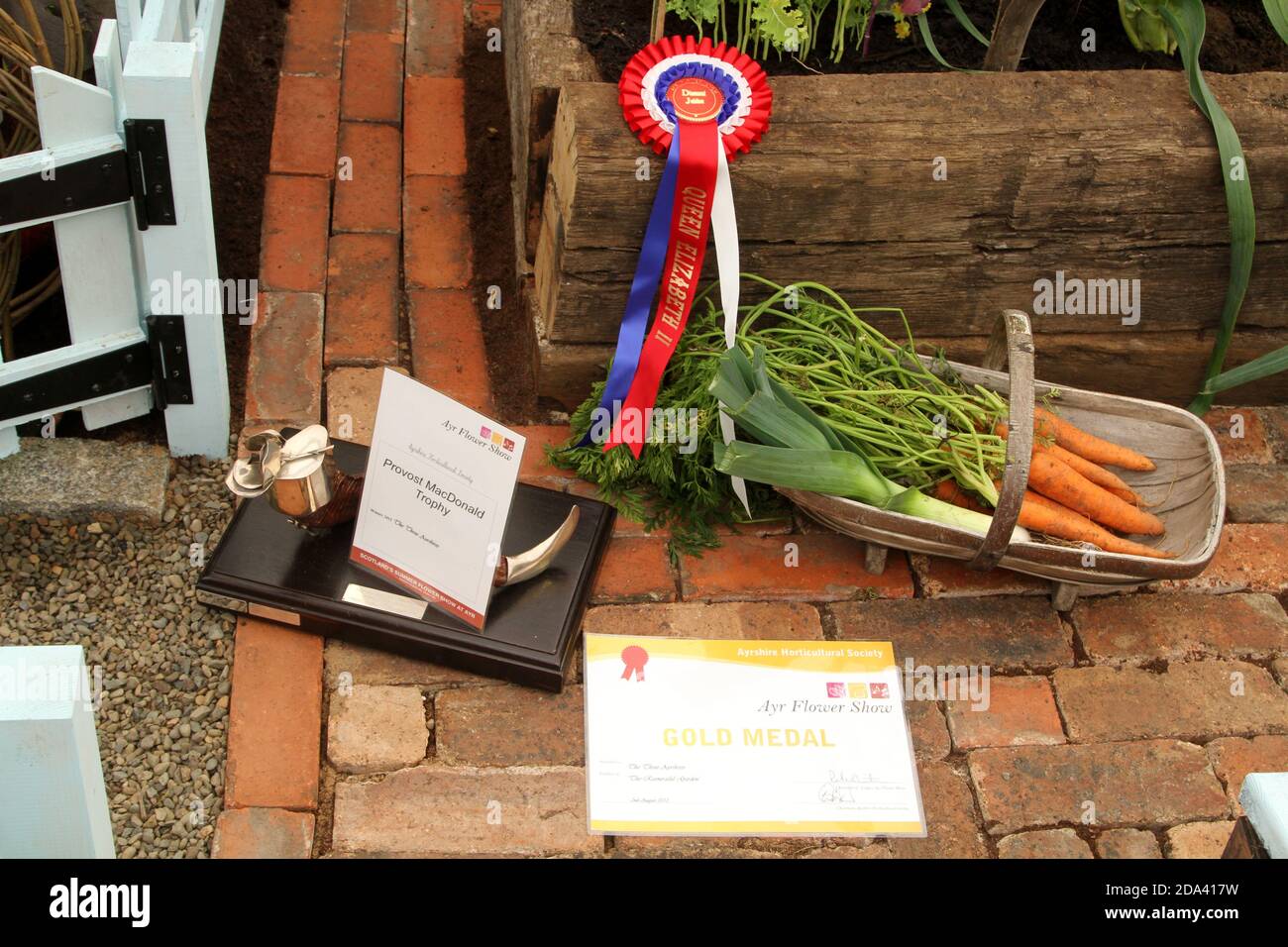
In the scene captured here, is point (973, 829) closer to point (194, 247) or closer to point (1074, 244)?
point (1074, 244)

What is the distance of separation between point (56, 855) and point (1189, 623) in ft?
6.92

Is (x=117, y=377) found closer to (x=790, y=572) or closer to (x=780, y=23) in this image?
(x=790, y=572)

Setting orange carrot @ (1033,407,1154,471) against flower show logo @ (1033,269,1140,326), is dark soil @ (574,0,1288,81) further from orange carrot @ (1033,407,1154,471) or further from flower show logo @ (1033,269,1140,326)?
orange carrot @ (1033,407,1154,471)

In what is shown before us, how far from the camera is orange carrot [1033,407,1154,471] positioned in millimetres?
2527

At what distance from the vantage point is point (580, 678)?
92.3 inches

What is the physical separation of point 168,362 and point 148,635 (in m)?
0.52

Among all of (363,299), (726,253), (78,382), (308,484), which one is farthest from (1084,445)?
(78,382)

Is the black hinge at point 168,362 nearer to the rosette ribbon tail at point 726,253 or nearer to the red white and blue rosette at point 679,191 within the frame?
the red white and blue rosette at point 679,191

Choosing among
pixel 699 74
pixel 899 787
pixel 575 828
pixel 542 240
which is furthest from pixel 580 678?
pixel 699 74

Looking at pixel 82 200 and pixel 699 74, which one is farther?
pixel 699 74

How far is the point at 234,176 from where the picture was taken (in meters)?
3.12

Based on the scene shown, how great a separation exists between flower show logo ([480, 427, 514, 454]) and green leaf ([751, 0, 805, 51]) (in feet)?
3.84

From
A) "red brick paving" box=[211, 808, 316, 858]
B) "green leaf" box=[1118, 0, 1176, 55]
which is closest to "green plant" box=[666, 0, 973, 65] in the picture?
"green leaf" box=[1118, 0, 1176, 55]

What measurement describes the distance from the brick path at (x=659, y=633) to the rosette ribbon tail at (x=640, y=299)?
0.20 metres
